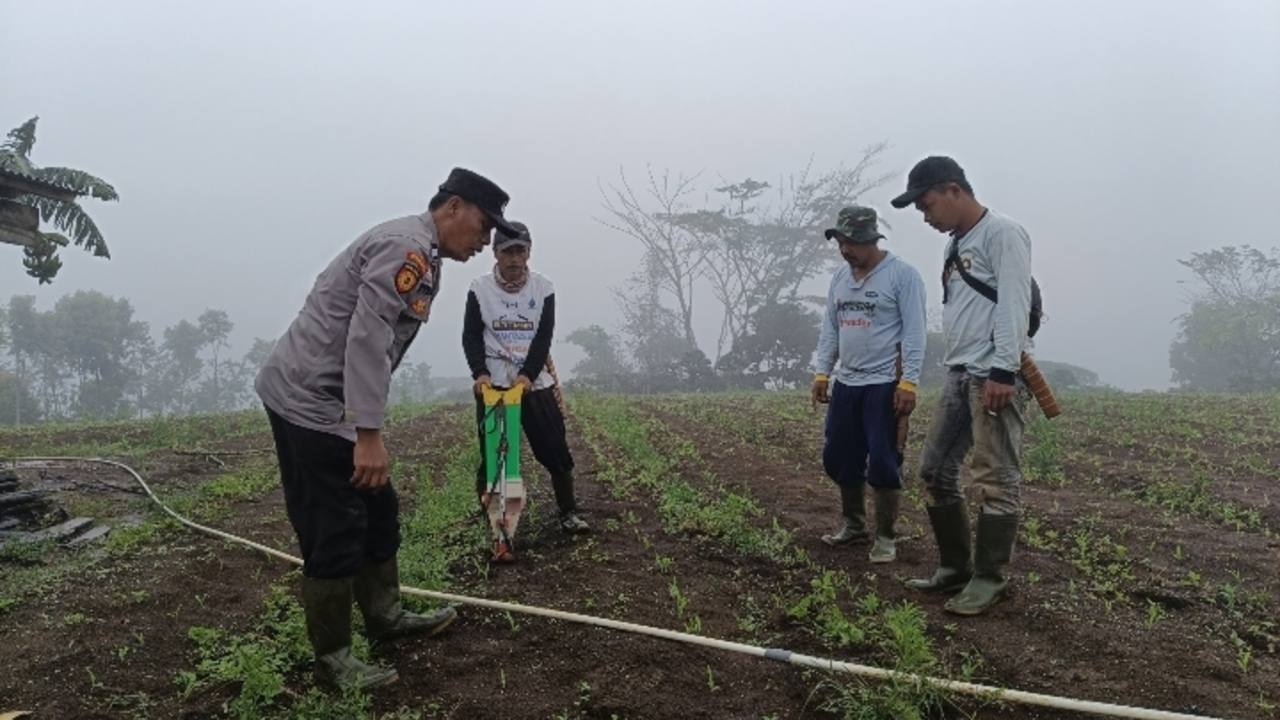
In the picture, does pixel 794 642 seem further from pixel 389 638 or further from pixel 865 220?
pixel 865 220

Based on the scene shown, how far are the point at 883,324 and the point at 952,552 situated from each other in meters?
1.23

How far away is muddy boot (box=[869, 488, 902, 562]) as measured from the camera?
4301mm

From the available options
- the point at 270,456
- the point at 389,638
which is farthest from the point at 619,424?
the point at 389,638

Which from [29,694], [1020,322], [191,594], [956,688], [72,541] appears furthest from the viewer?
[72,541]

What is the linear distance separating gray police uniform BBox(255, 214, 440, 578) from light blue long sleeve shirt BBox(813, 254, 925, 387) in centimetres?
243

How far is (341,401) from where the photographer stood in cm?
284

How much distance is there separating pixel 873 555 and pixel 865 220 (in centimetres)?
174

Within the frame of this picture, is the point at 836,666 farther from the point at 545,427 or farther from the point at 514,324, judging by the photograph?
the point at 514,324

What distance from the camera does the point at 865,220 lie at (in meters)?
4.30

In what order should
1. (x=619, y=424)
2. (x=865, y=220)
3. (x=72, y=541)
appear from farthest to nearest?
1. (x=619, y=424)
2. (x=72, y=541)
3. (x=865, y=220)

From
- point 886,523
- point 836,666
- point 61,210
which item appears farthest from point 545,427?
point 61,210

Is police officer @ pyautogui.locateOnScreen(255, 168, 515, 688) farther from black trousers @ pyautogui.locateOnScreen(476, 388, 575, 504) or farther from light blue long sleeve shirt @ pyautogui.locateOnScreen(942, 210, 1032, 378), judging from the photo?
light blue long sleeve shirt @ pyautogui.locateOnScreen(942, 210, 1032, 378)

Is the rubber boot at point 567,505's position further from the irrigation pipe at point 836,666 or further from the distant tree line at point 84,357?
the distant tree line at point 84,357

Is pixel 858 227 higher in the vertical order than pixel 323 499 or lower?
higher
